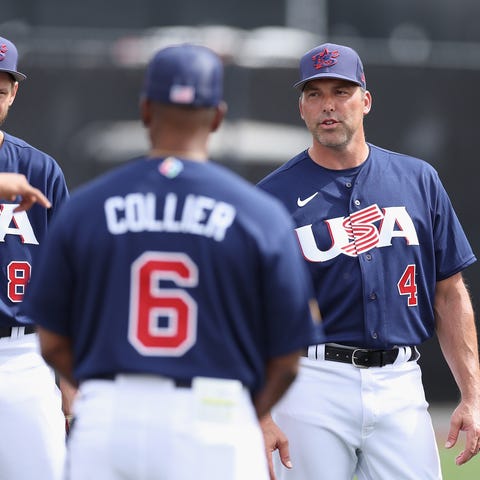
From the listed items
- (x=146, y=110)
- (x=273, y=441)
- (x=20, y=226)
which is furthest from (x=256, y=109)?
(x=146, y=110)

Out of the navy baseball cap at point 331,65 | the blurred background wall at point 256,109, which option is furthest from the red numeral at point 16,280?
the blurred background wall at point 256,109

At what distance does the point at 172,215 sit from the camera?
10.7 ft

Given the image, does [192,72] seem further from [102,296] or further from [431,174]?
[431,174]

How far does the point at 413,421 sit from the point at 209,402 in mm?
1877

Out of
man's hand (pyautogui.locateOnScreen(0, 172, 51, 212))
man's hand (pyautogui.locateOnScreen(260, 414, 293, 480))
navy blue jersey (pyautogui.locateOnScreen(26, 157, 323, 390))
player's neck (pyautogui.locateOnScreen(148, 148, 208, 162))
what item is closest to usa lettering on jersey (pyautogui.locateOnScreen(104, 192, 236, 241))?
navy blue jersey (pyautogui.locateOnScreen(26, 157, 323, 390))

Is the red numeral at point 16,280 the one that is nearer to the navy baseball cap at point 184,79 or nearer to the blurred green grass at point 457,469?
the navy baseball cap at point 184,79

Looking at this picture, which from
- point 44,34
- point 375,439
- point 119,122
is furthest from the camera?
point 44,34

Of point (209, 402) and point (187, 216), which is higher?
point (187, 216)

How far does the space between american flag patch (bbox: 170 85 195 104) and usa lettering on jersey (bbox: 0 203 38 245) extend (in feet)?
6.45

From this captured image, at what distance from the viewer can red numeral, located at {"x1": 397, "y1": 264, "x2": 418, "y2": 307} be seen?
16.3ft

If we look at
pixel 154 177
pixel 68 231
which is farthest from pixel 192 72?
pixel 68 231

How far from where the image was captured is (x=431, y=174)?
515 centimetres

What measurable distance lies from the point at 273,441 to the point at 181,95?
1.83 meters

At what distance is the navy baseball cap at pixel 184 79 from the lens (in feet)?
10.9
